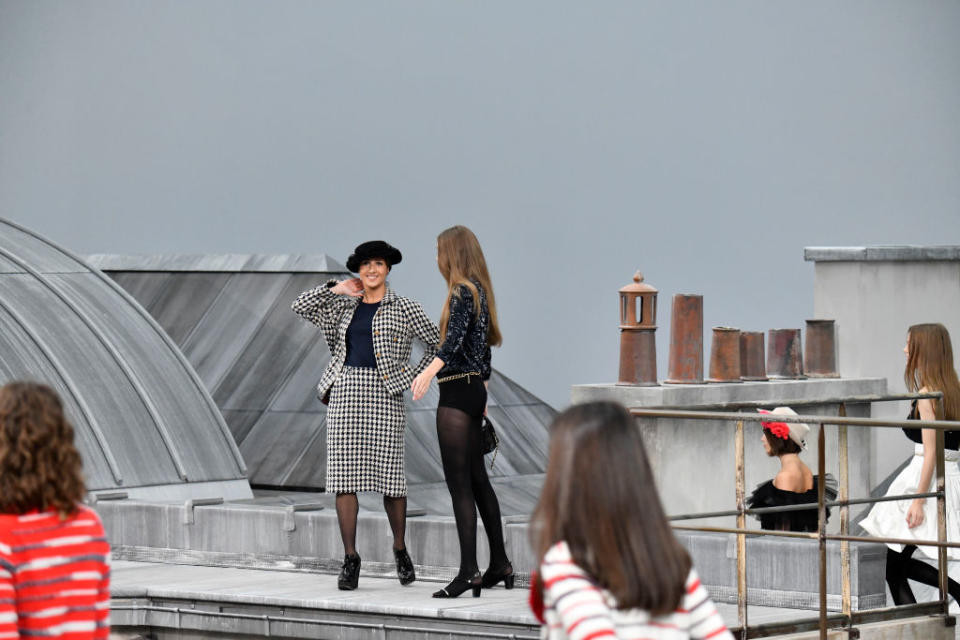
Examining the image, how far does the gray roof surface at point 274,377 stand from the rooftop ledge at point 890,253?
371 cm

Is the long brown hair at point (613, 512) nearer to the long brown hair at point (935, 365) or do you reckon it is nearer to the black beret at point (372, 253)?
the long brown hair at point (935, 365)

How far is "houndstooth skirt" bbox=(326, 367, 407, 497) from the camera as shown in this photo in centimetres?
799

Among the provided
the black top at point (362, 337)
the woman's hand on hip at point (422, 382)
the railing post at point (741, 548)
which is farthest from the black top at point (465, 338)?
the railing post at point (741, 548)

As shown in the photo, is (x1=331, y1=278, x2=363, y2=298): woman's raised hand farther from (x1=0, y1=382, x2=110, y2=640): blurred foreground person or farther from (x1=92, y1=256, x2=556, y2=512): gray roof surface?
(x1=92, y1=256, x2=556, y2=512): gray roof surface

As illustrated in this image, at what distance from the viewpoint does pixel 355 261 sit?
26.2ft

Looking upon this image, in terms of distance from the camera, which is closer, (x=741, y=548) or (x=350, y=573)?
(x=741, y=548)

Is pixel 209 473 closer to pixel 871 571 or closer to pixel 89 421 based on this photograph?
pixel 89 421

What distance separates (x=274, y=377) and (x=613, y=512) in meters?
12.9

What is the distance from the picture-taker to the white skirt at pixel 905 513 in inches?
283

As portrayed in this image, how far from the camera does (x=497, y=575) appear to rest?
7.98 metres

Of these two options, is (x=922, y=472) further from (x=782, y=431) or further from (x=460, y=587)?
(x=460, y=587)

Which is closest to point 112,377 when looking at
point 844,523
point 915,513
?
point 844,523

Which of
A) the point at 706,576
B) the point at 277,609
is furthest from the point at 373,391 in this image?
the point at 706,576

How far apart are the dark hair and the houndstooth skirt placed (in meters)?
1.84
